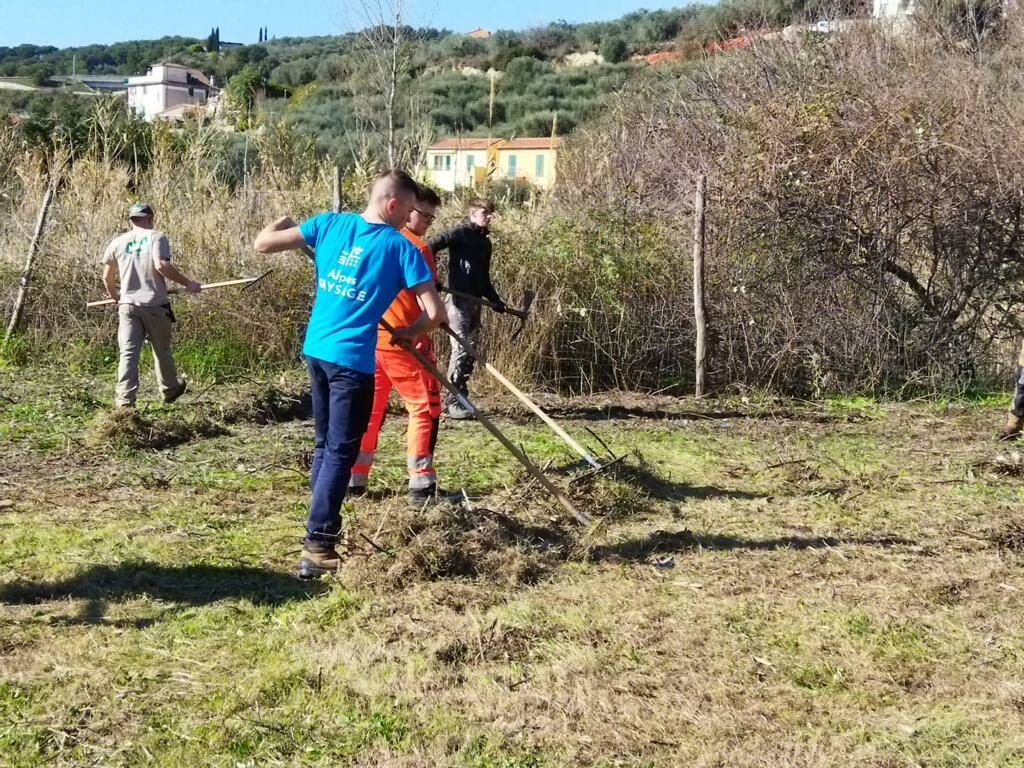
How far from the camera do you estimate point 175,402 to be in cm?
863

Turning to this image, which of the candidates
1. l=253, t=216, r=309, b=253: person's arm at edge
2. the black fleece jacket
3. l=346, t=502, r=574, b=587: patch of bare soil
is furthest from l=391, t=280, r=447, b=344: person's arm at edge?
the black fleece jacket

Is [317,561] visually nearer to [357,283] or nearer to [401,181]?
[357,283]

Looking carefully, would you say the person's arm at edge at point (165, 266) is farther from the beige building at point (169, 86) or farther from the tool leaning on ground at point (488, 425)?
the beige building at point (169, 86)

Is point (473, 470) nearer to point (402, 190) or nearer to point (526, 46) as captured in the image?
point (402, 190)

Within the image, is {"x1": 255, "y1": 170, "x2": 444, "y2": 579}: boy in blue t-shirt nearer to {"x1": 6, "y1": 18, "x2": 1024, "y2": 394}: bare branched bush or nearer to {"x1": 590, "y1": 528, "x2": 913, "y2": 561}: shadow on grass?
{"x1": 590, "y1": 528, "x2": 913, "y2": 561}: shadow on grass

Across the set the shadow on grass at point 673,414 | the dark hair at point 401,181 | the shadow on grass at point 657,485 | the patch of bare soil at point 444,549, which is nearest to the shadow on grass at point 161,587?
the patch of bare soil at point 444,549

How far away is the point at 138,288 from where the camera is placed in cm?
802

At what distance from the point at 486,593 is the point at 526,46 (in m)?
53.3

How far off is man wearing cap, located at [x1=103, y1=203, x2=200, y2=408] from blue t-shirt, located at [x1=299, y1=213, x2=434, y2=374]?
376 centimetres

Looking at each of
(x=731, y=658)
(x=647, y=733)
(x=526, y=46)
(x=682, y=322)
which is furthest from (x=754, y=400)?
(x=526, y=46)

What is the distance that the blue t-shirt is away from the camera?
4.41 metres

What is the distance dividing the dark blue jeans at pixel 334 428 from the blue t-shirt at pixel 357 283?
6 centimetres

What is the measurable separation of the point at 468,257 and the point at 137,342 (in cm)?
268

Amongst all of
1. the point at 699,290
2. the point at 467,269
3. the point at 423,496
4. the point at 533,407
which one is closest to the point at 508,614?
the point at 423,496
